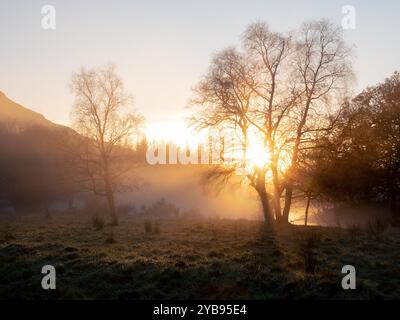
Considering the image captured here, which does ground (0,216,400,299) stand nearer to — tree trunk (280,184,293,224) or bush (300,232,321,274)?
bush (300,232,321,274)

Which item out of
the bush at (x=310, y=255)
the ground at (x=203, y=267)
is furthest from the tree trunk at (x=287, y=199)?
the bush at (x=310, y=255)

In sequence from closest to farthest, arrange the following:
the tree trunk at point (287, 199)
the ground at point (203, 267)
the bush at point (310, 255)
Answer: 1. the ground at point (203, 267)
2. the bush at point (310, 255)
3. the tree trunk at point (287, 199)

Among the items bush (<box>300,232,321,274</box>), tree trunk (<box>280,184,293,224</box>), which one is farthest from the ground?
tree trunk (<box>280,184,293,224</box>)

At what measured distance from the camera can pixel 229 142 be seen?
23.8 m

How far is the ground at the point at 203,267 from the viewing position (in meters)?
10.7

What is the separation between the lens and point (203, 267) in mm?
12625

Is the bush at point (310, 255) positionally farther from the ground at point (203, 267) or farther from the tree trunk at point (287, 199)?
the tree trunk at point (287, 199)

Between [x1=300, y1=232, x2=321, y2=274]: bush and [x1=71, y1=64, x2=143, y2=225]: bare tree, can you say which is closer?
[x1=300, y1=232, x2=321, y2=274]: bush

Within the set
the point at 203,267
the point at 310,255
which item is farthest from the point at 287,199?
the point at 203,267

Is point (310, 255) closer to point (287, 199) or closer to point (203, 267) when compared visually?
point (203, 267)

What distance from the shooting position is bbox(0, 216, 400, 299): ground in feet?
35.0
